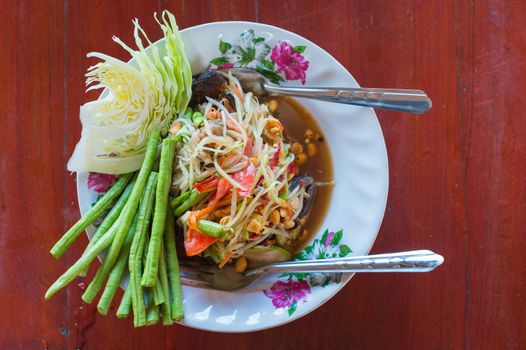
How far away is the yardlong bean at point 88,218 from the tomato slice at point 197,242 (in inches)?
12.8

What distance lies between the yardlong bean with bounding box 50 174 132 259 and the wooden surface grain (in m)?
0.39

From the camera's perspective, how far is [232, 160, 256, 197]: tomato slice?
5.95 feet

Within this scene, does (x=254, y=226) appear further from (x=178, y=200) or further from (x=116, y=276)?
(x=116, y=276)

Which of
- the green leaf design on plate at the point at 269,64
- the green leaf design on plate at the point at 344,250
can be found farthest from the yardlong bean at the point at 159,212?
the green leaf design on plate at the point at 344,250

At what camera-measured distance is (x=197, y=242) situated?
1.77 m

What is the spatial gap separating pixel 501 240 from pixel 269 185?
1.12m

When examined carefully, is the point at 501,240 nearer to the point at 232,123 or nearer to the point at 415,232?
the point at 415,232

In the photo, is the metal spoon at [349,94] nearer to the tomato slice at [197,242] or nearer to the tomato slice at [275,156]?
the tomato slice at [275,156]

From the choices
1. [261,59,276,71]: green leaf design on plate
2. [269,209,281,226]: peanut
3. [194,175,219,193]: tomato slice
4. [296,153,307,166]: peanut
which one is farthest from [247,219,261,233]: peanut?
[261,59,276,71]: green leaf design on plate

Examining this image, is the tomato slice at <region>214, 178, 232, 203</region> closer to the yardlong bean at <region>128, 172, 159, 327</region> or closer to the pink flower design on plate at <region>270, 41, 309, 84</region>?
the yardlong bean at <region>128, 172, 159, 327</region>

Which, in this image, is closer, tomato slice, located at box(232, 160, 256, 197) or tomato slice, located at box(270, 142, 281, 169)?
tomato slice, located at box(232, 160, 256, 197)

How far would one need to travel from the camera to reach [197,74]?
1.96 m

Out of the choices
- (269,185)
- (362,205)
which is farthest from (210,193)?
(362,205)

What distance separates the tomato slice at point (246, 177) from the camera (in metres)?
1.81
